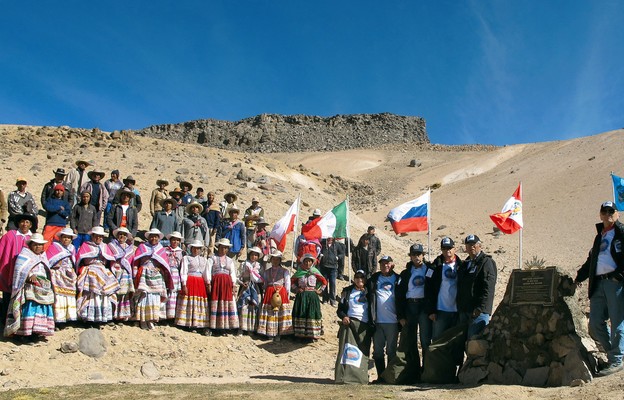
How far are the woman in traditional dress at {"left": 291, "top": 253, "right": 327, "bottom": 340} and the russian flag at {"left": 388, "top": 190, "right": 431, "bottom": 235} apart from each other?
2143 mm

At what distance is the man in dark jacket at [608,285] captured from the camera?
721 centimetres

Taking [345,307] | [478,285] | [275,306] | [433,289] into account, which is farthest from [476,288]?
[275,306]

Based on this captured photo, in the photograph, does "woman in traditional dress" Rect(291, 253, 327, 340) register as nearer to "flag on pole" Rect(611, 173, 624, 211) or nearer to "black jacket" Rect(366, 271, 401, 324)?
"black jacket" Rect(366, 271, 401, 324)

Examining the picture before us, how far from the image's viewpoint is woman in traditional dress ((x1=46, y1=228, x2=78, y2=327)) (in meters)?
9.72

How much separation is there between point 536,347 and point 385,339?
2209 mm

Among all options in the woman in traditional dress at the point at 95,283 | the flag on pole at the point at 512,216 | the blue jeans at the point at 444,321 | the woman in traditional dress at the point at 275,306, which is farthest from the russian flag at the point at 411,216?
the woman in traditional dress at the point at 95,283

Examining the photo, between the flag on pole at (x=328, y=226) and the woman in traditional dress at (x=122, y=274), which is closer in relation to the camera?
the woman in traditional dress at (x=122, y=274)

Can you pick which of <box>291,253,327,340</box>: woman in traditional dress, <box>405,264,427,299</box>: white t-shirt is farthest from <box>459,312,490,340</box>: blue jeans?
<box>291,253,327,340</box>: woman in traditional dress

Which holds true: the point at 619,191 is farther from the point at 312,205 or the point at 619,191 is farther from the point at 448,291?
the point at 312,205

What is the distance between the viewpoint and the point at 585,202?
30.2m

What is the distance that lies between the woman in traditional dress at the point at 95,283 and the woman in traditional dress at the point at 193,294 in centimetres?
114

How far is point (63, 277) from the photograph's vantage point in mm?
9820

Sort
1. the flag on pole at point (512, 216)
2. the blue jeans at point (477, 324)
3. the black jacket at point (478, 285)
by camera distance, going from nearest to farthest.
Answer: the black jacket at point (478, 285) → the blue jeans at point (477, 324) → the flag on pole at point (512, 216)

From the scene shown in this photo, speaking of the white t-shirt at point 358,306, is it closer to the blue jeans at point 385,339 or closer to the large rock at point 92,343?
the blue jeans at point 385,339
